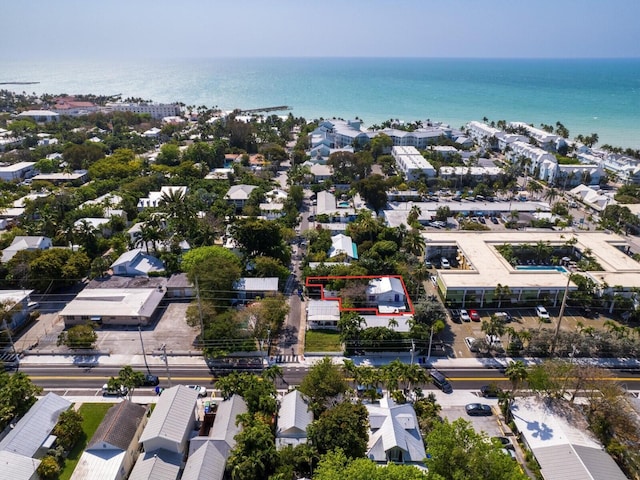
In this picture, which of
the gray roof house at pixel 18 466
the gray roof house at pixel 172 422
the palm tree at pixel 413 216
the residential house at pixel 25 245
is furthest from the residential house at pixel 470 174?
the gray roof house at pixel 18 466

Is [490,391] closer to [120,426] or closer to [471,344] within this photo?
[471,344]

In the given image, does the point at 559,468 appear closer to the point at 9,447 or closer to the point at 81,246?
the point at 9,447

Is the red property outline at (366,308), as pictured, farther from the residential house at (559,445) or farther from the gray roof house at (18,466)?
the gray roof house at (18,466)

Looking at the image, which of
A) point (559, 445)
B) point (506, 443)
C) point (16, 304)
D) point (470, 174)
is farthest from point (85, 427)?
point (470, 174)

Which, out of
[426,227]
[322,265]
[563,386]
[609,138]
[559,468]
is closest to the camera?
[559,468]

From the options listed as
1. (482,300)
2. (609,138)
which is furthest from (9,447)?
(609,138)

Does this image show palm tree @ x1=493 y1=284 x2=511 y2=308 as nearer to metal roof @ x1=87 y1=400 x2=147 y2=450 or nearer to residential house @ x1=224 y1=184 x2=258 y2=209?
metal roof @ x1=87 y1=400 x2=147 y2=450
